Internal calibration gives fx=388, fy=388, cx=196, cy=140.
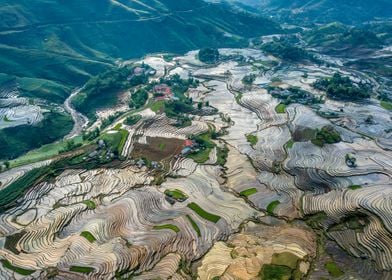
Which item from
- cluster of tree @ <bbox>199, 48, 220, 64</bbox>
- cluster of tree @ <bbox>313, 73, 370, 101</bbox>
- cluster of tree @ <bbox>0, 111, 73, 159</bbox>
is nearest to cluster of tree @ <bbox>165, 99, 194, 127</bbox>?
cluster of tree @ <bbox>0, 111, 73, 159</bbox>

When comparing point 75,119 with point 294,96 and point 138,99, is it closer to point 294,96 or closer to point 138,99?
point 138,99

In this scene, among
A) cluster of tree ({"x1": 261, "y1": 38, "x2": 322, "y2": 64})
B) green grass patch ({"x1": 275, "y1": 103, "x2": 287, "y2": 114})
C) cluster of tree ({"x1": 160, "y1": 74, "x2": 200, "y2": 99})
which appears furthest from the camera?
cluster of tree ({"x1": 261, "y1": 38, "x2": 322, "y2": 64})

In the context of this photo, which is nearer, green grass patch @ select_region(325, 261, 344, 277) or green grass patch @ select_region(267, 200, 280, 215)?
green grass patch @ select_region(325, 261, 344, 277)

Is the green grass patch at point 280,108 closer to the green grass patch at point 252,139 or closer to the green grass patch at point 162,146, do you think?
the green grass patch at point 252,139

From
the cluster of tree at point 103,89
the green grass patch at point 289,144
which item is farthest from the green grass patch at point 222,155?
the cluster of tree at point 103,89

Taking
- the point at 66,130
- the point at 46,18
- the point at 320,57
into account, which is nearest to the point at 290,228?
the point at 66,130

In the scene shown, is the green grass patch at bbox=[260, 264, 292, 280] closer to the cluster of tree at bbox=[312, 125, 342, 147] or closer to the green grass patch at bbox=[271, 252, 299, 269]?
the green grass patch at bbox=[271, 252, 299, 269]

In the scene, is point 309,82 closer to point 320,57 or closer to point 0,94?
point 320,57

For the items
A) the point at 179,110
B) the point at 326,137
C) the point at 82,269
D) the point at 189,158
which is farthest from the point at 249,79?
the point at 82,269

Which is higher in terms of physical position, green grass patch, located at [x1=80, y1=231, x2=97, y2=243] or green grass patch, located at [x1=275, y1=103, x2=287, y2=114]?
green grass patch, located at [x1=275, y1=103, x2=287, y2=114]
